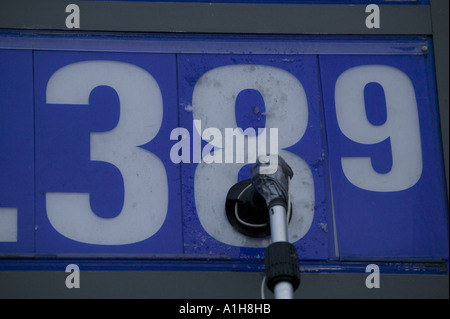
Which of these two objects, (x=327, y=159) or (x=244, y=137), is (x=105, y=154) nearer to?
(x=244, y=137)

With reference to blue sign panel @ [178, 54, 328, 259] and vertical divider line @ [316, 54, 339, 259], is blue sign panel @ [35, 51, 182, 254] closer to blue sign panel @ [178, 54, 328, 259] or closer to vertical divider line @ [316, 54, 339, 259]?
blue sign panel @ [178, 54, 328, 259]

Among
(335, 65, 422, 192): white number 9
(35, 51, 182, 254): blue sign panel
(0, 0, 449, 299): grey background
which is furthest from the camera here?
(335, 65, 422, 192): white number 9

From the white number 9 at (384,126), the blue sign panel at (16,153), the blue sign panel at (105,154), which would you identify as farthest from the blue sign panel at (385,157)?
the blue sign panel at (16,153)

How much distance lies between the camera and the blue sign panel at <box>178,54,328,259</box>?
508 centimetres

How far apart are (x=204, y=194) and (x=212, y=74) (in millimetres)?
593

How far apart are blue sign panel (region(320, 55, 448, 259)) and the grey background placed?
0.34ft

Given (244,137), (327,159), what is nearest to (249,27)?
(244,137)

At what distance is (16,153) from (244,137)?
1021 millimetres

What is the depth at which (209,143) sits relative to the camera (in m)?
5.25

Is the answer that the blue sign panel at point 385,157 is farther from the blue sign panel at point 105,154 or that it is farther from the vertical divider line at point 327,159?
the blue sign panel at point 105,154

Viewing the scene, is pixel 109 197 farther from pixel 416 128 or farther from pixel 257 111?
pixel 416 128

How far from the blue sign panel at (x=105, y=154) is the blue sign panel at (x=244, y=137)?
9cm

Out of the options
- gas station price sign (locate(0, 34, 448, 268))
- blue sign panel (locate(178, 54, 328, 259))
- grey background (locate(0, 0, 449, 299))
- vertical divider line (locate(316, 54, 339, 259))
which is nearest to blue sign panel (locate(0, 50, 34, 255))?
Answer: gas station price sign (locate(0, 34, 448, 268))

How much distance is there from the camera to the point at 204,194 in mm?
5152
